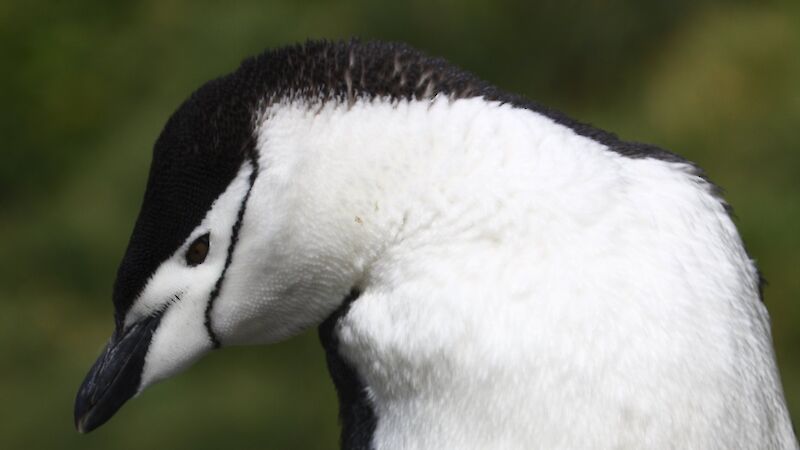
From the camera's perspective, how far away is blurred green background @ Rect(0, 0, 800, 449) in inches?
105

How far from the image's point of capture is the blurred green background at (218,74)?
2.66 meters

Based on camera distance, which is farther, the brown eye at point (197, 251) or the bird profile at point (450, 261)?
the brown eye at point (197, 251)

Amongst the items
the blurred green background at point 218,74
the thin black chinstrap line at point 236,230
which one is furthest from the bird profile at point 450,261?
the blurred green background at point 218,74

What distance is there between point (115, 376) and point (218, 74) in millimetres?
1823

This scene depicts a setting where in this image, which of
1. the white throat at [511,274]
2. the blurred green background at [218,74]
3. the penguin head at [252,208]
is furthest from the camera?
the blurred green background at [218,74]

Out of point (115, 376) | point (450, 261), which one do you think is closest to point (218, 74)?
point (115, 376)

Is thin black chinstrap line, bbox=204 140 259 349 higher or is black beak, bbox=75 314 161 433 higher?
thin black chinstrap line, bbox=204 140 259 349

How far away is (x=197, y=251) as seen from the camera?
1.16m

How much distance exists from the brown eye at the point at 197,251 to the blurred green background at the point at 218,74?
1479mm

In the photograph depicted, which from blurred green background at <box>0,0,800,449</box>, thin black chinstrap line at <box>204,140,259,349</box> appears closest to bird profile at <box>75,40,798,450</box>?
thin black chinstrap line at <box>204,140,259,349</box>

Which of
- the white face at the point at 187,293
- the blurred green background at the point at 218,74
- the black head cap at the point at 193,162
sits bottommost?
the blurred green background at the point at 218,74

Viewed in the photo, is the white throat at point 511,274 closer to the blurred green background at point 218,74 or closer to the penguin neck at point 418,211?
the penguin neck at point 418,211

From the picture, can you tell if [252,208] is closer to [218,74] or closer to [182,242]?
[182,242]

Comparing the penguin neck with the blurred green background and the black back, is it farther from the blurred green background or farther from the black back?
the blurred green background
